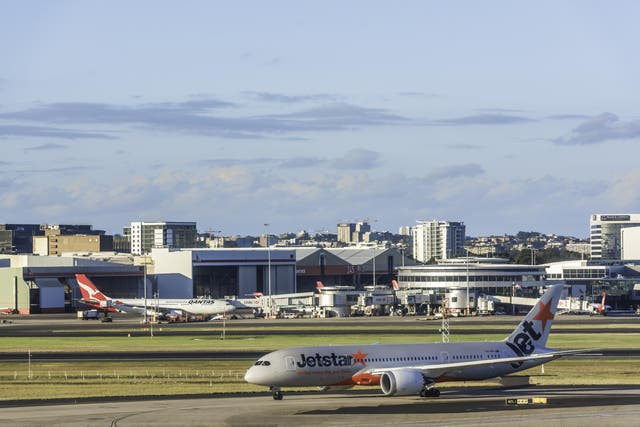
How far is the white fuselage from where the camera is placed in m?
74.1

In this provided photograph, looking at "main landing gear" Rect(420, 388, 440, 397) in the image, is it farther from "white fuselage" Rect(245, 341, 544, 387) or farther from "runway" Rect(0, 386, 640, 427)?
"white fuselage" Rect(245, 341, 544, 387)

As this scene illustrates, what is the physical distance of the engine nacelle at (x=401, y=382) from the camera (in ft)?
243

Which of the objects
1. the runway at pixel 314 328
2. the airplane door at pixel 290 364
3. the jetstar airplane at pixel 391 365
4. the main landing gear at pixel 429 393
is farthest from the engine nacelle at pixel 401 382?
the runway at pixel 314 328

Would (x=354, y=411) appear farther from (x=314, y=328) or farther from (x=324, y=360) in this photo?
(x=314, y=328)

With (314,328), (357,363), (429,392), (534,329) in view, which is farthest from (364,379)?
(314,328)

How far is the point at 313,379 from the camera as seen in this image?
7462 cm

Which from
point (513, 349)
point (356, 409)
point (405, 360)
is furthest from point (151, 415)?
point (513, 349)

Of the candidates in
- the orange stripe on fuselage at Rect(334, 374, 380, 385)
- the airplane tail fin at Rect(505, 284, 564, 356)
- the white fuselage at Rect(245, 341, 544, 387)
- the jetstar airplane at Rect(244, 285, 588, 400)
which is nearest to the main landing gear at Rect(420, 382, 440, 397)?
the jetstar airplane at Rect(244, 285, 588, 400)

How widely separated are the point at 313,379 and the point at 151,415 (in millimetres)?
11282

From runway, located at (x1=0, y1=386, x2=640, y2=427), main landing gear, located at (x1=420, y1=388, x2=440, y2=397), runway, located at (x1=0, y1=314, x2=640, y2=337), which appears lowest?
runway, located at (x1=0, y1=386, x2=640, y2=427)

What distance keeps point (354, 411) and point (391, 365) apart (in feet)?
24.4

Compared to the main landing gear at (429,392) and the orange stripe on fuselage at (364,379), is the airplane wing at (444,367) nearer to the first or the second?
the orange stripe on fuselage at (364,379)

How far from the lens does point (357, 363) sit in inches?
2982

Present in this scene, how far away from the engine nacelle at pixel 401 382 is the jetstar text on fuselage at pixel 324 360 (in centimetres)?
252
